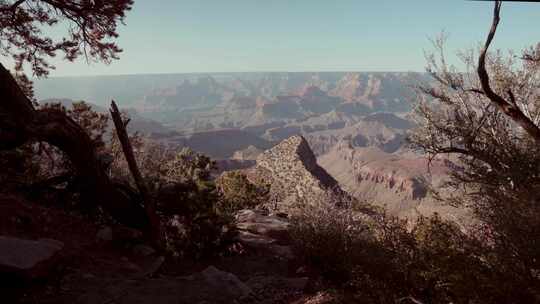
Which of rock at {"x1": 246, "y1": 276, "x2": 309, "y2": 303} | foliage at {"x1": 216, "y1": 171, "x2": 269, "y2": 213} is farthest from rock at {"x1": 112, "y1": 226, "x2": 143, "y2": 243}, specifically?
foliage at {"x1": 216, "y1": 171, "x2": 269, "y2": 213}

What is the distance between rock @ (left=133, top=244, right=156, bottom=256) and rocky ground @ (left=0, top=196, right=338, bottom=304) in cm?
3

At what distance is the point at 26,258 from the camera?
578 centimetres

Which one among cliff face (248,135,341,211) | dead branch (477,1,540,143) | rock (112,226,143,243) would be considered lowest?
cliff face (248,135,341,211)

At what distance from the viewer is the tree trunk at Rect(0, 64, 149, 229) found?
835 centimetres

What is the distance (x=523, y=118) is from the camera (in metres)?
7.82

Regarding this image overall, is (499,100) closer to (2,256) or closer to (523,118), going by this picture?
(523,118)

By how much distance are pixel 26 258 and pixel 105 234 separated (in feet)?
12.6

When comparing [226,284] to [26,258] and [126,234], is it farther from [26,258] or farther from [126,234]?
[26,258]

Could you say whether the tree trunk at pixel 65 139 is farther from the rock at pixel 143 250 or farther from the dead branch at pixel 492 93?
the dead branch at pixel 492 93

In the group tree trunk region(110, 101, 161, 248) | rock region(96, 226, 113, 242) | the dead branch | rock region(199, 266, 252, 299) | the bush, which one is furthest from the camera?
rock region(96, 226, 113, 242)

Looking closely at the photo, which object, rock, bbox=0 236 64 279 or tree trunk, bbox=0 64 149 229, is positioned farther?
→ tree trunk, bbox=0 64 149 229

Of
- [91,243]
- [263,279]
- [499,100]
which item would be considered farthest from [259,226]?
[499,100]

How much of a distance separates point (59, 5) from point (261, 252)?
9.11 meters

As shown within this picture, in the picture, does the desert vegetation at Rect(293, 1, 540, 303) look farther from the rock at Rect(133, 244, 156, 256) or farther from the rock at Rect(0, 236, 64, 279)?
the rock at Rect(0, 236, 64, 279)
